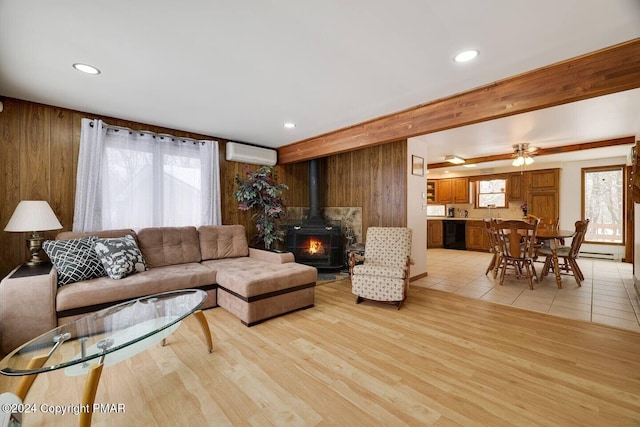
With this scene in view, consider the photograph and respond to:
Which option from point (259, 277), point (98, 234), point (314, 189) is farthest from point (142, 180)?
point (314, 189)

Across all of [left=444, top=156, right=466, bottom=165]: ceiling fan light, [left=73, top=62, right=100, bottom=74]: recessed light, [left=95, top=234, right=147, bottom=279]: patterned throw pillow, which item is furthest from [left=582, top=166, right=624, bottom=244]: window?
[left=73, top=62, right=100, bottom=74]: recessed light

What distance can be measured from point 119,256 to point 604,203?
9.13 m

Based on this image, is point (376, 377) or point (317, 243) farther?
point (317, 243)

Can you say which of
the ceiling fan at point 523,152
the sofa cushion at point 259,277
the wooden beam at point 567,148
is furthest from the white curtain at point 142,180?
the wooden beam at point 567,148

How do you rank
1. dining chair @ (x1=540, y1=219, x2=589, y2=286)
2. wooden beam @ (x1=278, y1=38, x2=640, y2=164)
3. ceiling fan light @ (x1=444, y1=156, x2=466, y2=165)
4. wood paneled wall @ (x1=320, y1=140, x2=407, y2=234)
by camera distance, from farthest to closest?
ceiling fan light @ (x1=444, y1=156, x2=466, y2=165)
wood paneled wall @ (x1=320, y1=140, x2=407, y2=234)
dining chair @ (x1=540, y1=219, x2=589, y2=286)
wooden beam @ (x1=278, y1=38, x2=640, y2=164)

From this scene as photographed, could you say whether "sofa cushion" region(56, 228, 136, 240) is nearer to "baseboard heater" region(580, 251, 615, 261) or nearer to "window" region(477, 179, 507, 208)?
"window" region(477, 179, 507, 208)

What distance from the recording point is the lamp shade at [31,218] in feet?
8.06

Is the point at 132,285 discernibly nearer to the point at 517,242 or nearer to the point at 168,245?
the point at 168,245

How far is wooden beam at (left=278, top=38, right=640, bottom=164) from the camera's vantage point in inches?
74.7

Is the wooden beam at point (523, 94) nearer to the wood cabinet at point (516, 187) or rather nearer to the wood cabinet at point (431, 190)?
the wood cabinet at point (516, 187)

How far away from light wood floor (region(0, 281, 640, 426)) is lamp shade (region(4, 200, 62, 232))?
4.42 feet

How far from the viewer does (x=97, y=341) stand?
1659 millimetres

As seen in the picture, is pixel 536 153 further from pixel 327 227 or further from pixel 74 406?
pixel 74 406

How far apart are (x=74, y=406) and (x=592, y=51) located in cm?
423
